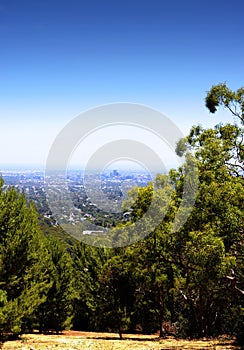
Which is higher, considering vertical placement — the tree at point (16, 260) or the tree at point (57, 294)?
the tree at point (16, 260)

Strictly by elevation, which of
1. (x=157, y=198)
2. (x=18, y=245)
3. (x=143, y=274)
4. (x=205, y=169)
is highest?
(x=205, y=169)

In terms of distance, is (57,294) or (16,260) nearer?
(16,260)

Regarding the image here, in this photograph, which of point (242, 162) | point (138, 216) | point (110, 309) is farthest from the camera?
point (110, 309)

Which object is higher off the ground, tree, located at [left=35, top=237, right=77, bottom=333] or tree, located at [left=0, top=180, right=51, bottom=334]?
tree, located at [left=0, top=180, right=51, bottom=334]

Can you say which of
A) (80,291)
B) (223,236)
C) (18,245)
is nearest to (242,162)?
(223,236)

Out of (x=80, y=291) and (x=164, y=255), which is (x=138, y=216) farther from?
(x=80, y=291)

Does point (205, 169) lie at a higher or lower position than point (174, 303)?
higher

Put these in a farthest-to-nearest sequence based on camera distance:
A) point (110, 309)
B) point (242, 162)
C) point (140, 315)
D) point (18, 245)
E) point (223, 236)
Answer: point (140, 315) < point (110, 309) < point (18, 245) < point (242, 162) < point (223, 236)

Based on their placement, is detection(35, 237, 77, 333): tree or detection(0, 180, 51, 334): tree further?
detection(35, 237, 77, 333): tree

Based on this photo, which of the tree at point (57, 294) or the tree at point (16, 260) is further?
the tree at point (57, 294)

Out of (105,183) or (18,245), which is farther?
(105,183)

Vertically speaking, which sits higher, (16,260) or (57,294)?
(16,260)
